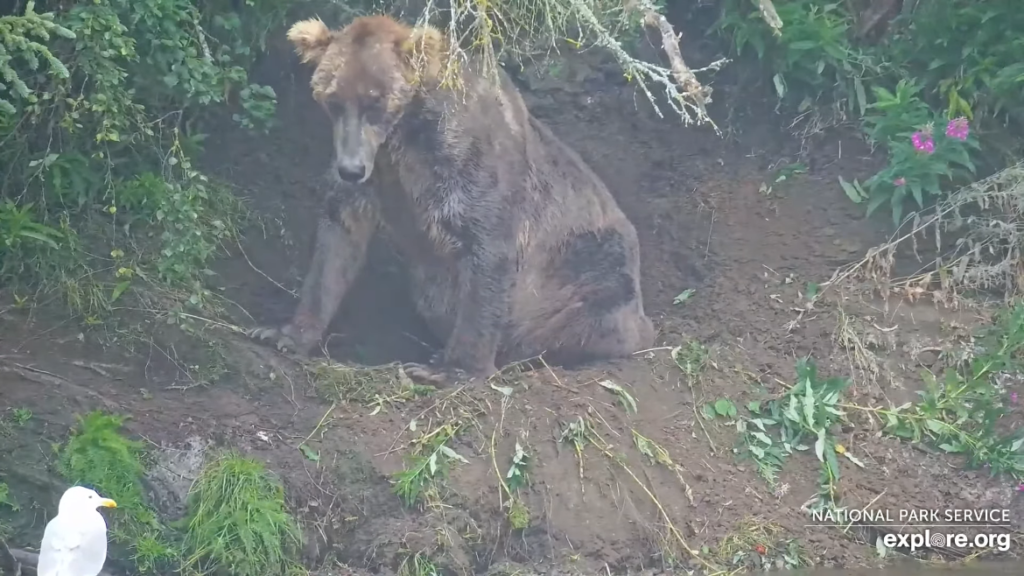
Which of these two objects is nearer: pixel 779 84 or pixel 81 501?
pixel 81 501

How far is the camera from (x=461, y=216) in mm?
6328

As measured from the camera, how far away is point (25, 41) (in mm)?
5059

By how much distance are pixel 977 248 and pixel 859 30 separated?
5.90 ft

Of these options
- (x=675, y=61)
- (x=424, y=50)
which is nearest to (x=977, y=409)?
(x=675, y=61)

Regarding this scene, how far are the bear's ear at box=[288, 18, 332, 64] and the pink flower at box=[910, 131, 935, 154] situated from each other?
3.70m

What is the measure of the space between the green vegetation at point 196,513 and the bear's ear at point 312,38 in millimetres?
2232

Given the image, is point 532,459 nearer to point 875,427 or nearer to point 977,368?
point 875,427

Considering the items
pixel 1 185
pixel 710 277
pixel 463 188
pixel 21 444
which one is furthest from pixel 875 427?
pixel 1 185

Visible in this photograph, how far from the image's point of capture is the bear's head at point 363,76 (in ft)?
19.6

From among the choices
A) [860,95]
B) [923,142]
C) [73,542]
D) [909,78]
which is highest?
[909,78]

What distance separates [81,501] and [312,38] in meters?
2.86

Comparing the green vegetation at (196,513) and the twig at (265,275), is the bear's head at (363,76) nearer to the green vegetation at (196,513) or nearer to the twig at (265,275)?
the twig at (265,275)

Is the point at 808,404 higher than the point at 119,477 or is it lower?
lower

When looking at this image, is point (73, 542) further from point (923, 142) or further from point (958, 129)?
point (958, 129)
